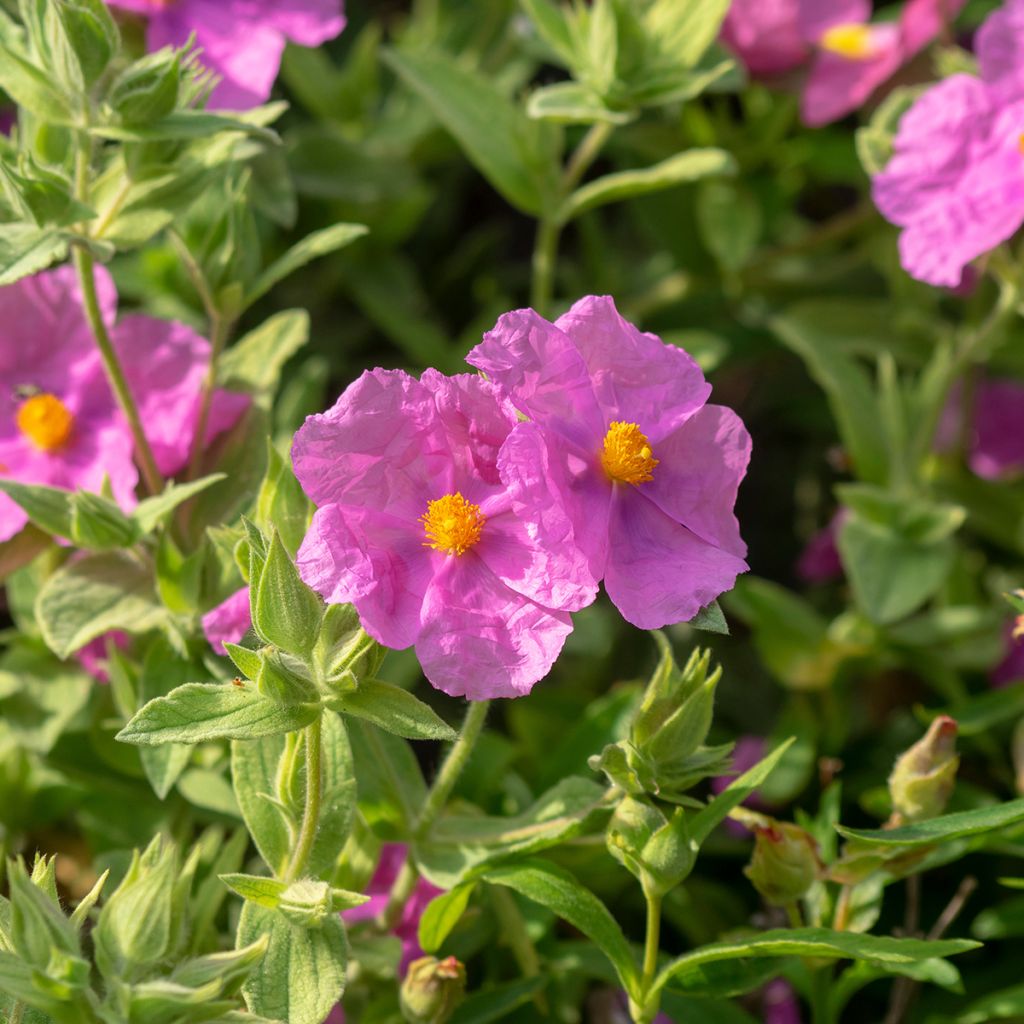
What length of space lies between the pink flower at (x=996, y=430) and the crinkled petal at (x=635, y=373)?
1267mm

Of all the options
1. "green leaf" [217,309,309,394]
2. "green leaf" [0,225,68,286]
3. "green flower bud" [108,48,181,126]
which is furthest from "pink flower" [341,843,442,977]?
"green flower bud" [108,48,181,126]

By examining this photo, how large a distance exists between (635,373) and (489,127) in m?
0.85

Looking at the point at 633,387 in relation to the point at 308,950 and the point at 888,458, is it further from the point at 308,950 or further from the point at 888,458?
the point at 888,458

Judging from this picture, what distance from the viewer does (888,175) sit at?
172cm

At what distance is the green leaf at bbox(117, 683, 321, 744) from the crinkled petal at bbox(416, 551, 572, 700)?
12 cm

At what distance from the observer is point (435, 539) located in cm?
120

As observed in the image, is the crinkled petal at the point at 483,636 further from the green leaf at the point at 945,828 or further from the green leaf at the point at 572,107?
the green leaf at the point at 572,107

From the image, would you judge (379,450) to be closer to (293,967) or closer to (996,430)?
(293,967)

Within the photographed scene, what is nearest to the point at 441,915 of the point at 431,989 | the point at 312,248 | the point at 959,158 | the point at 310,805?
the point at 431,989

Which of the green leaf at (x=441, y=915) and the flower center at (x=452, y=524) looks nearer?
the flower center at (x=452, y=524)

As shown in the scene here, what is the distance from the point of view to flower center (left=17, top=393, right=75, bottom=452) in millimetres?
1608

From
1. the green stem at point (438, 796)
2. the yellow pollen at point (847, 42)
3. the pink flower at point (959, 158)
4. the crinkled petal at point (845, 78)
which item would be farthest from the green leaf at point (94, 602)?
the yellow pollen at point (847, 42)

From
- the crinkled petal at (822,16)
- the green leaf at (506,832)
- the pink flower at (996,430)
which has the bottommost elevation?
the pink flower at (996,430)

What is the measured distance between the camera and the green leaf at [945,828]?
48.3 inches
